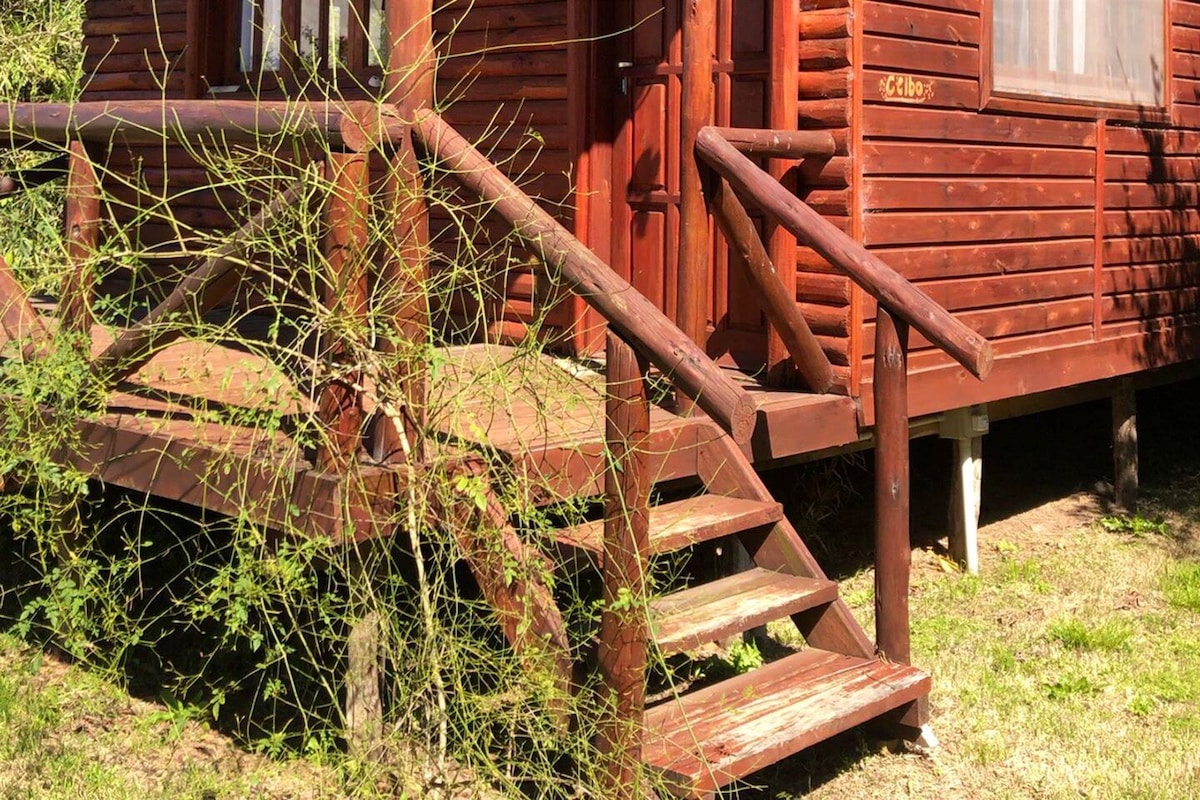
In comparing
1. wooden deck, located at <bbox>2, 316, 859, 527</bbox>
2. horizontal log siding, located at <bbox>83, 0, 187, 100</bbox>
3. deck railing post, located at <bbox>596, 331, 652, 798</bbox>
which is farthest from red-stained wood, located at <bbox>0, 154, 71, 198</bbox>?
deck railing post, located at <bbox>596, 331, 652, 798</bbox>

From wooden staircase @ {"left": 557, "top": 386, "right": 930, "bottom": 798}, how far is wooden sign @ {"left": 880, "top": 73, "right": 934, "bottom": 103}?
1749 mm

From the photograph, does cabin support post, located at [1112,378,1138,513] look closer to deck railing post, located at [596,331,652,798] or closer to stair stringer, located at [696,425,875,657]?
stair stringer, located at [696,425,875,657]

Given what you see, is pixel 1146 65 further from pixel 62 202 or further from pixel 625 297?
pixel 62 202

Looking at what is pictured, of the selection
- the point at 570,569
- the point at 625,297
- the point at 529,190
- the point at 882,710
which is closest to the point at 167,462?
the point at 570,569

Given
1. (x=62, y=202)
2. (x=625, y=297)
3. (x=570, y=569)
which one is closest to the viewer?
(x=625, y=297)

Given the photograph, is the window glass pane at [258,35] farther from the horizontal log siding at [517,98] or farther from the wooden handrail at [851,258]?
the wooden handrail at [851,258]

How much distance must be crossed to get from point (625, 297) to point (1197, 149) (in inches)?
229

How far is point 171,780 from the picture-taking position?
480 centimetres

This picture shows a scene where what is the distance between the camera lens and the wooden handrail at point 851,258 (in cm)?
491

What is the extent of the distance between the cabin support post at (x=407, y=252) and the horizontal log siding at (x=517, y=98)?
2.26m

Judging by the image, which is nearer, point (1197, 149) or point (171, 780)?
point (171, 780)

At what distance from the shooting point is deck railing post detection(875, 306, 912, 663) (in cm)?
506

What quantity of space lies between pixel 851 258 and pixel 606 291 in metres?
1.40

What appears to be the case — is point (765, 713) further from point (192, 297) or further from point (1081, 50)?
point (1081, 50)
